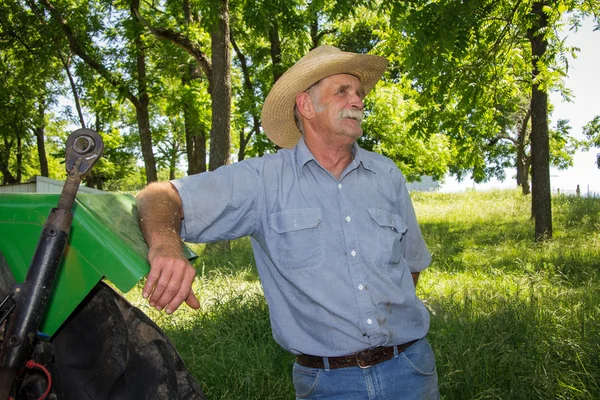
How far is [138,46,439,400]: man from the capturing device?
2506 mm

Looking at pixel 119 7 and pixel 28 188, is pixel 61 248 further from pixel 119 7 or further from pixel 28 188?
pixel 28 188

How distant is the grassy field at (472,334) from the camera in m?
4.02

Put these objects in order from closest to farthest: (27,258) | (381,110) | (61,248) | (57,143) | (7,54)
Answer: (61,248) → (27,258) → (7,54) → (381,110) → (57,143)

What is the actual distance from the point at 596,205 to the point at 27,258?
53.2 feet

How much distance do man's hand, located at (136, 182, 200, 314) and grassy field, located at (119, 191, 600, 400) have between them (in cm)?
236

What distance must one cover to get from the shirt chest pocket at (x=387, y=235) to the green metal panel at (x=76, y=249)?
3.85ft

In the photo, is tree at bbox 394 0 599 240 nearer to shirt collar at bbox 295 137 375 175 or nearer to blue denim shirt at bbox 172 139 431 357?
shirt collar at bbox 295 137 375 175

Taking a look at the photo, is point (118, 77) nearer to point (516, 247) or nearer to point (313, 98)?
point (516, 247)

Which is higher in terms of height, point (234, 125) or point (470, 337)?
point (234, 125)

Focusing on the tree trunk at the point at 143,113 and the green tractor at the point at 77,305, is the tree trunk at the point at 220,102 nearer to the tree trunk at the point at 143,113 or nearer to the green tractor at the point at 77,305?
the tree trunk at the point at 143,113

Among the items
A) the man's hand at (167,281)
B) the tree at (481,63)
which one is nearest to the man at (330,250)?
the man's hand at (167,281)

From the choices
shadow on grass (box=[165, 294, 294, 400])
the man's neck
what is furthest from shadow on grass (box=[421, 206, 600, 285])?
the man's neck

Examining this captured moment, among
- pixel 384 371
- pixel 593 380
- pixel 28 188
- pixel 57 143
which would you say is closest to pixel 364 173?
pixel 384 371

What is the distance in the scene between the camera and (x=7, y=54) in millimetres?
18844
